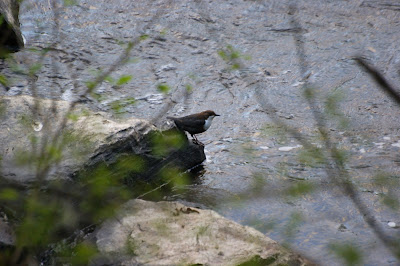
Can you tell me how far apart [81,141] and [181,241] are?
1.48m

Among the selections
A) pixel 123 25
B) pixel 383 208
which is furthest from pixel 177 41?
pixel 383 208

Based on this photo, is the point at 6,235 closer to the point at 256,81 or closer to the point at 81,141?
the point at 81,141

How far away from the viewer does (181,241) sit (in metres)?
4.06

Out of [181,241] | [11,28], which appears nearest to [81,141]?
[181,241]

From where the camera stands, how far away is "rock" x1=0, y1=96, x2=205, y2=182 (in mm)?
4559

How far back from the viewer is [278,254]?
3988mm

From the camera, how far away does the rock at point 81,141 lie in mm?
4559

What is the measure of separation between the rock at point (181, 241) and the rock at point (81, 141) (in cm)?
58

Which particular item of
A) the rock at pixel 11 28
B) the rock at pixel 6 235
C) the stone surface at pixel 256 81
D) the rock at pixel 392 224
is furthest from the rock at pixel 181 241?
the rock at pixel 11 28

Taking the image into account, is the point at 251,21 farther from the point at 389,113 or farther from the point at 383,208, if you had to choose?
the point at 383,208

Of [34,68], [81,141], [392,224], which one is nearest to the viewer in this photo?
[34,68]

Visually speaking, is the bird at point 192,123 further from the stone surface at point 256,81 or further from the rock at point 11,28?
the rock at point 11,28

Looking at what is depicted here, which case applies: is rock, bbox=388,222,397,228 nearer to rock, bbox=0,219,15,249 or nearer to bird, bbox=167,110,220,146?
bird, bbox=167,110,220,146

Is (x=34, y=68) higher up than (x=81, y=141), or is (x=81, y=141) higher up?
(x=34, y=68)
